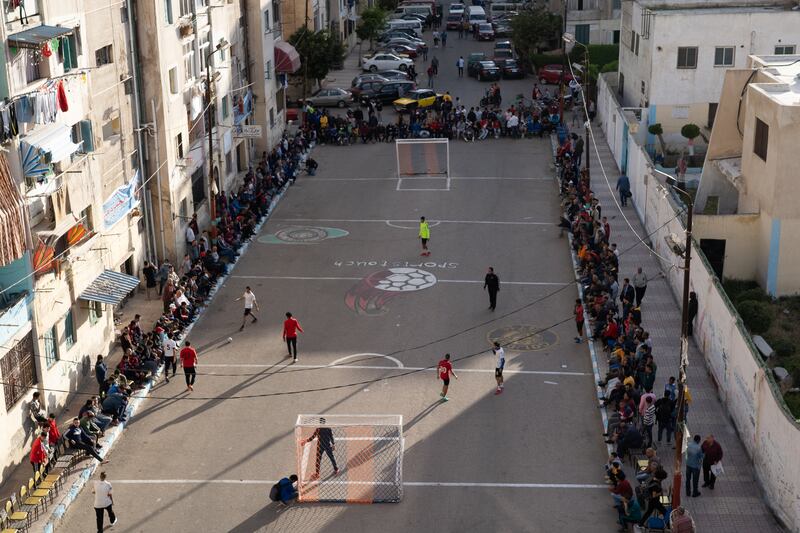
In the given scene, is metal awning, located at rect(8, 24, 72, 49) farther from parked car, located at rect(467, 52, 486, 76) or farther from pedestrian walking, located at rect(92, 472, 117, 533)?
parked car, located at rect(467, 52, 486, 76)

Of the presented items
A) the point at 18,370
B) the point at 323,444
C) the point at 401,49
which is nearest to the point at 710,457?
the point at 323,444

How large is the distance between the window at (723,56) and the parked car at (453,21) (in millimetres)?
41585

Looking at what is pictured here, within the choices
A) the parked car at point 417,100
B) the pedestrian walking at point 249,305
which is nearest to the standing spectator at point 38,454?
the pedestrian walking at point 249,305

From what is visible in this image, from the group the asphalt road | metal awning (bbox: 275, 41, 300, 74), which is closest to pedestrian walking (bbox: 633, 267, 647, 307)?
the asphalt road

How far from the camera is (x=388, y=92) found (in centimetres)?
6319

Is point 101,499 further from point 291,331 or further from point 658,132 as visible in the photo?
point 658,132

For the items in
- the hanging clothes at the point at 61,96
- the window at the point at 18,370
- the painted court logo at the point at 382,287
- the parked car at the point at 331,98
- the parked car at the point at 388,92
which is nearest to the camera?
the window at the point at 18,370

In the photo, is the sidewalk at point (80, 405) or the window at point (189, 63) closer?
the sidewalk at point (80, 405)

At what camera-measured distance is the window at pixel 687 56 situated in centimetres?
4950

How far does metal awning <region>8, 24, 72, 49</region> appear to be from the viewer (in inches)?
958

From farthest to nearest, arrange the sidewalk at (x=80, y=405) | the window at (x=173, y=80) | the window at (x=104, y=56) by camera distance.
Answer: the window at (x=173, y=80)
the window at (x=104, y=56)
the sidewalk at (x=80, y=405)

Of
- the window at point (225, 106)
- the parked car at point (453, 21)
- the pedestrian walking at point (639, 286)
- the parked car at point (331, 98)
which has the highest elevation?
the window at point (225, 106)

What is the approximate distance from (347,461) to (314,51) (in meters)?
41.5

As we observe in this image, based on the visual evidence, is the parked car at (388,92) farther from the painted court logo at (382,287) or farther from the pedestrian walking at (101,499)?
the pedestrian walking at (101,499)
